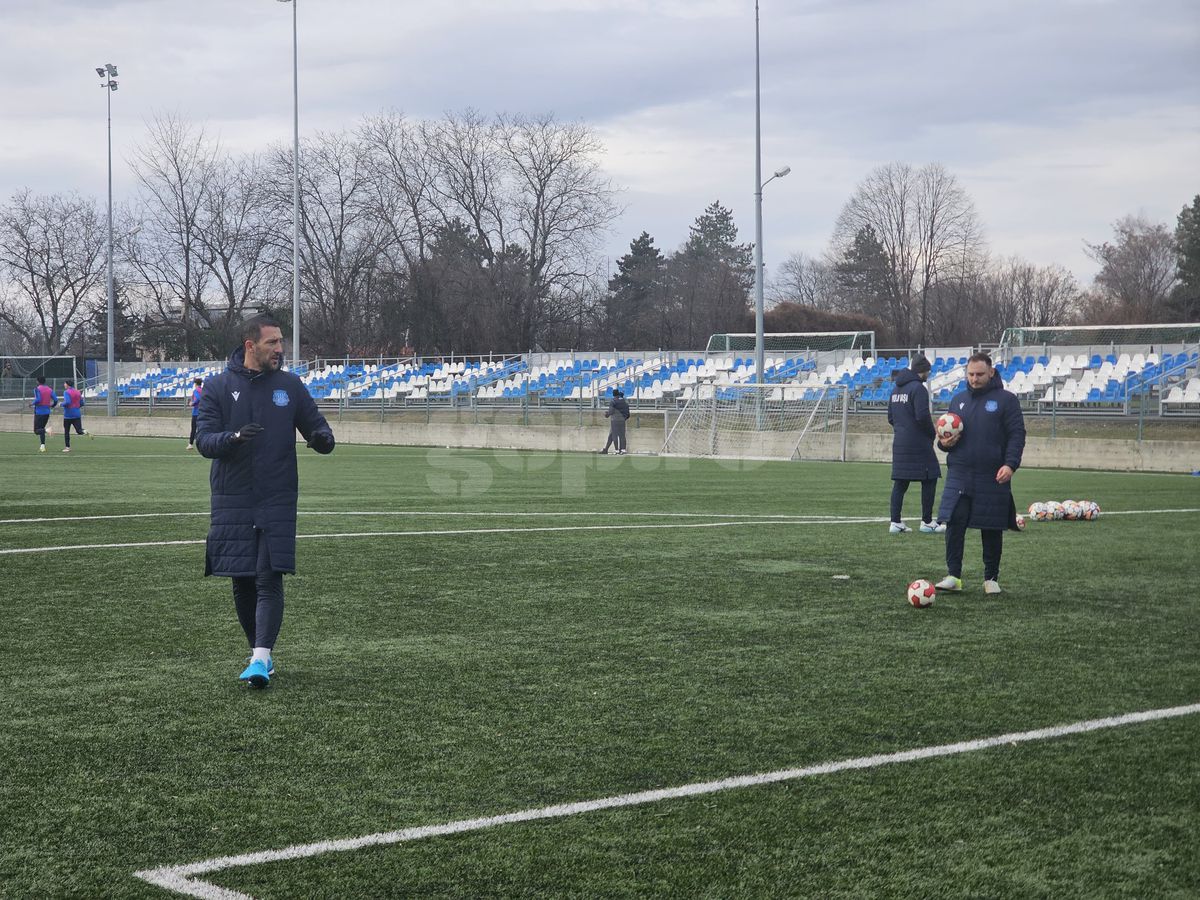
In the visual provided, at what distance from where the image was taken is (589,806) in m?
4.85

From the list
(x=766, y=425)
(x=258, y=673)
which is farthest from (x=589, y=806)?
(x=766, y=425)

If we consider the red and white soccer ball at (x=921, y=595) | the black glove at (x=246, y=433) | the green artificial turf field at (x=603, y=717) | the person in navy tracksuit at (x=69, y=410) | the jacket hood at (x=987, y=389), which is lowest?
the green artificial turf field at (x=603, y=717)

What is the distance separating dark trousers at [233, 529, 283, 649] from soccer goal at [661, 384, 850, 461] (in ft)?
85.0

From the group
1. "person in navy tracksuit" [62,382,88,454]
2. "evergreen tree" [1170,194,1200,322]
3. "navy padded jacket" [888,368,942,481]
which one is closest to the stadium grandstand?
"navy padded jacket" [888,368,942,481]

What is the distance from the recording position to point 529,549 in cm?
1280

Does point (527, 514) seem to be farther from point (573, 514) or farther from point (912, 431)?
point (912, 431)

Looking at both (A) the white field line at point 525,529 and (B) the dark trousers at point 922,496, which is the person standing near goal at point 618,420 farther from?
(B) the dark trousers at point 922,496

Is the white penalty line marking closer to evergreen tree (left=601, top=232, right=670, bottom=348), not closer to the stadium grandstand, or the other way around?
the stadium grandstand

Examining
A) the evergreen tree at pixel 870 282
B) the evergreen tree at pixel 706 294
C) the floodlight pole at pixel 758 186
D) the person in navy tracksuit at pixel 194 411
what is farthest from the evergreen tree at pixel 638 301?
the floodlight pole at pixel 758 186

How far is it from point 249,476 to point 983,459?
18.3ft

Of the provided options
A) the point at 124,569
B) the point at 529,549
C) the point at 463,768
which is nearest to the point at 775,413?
the point at 529,549

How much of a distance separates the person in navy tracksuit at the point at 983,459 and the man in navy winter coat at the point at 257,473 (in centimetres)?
511

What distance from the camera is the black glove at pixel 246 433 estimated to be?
20.8ft

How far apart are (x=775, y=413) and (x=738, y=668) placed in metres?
26.6
